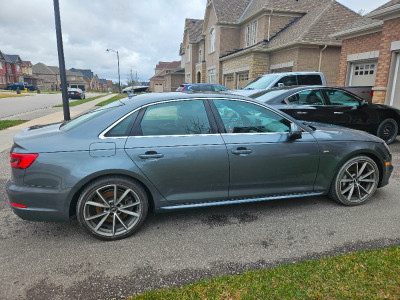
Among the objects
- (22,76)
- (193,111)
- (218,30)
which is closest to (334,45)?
(218,30)

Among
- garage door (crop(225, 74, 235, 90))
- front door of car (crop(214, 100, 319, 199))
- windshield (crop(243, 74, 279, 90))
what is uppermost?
garage door (crop(225, 74, 235, 90))

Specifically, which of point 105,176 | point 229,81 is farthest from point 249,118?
point 229,81

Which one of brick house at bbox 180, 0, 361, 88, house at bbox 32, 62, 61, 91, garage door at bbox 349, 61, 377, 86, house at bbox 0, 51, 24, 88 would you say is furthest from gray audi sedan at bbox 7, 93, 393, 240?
house at bbox 32, 62, 61, 91

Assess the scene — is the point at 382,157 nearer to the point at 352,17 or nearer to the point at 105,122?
the point at 105,122

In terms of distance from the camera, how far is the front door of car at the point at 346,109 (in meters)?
7.01

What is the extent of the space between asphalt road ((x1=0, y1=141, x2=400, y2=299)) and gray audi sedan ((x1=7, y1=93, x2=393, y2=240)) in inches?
10.7

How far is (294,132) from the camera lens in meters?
3.54

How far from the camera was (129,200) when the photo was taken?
3.24 metres

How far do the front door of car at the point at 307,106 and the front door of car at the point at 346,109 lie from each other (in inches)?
7.6

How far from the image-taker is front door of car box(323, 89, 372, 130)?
23.0 feet

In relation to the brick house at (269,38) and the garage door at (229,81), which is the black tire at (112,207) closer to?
the brick house at (269,38)

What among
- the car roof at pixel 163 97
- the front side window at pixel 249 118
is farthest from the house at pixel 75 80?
the front side window at pixel 249 118

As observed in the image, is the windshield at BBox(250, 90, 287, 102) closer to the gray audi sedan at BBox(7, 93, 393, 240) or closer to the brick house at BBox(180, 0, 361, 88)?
the gray audi sedan at BBox(7, 93, 393, 240)

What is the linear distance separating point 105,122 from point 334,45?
14.9m
